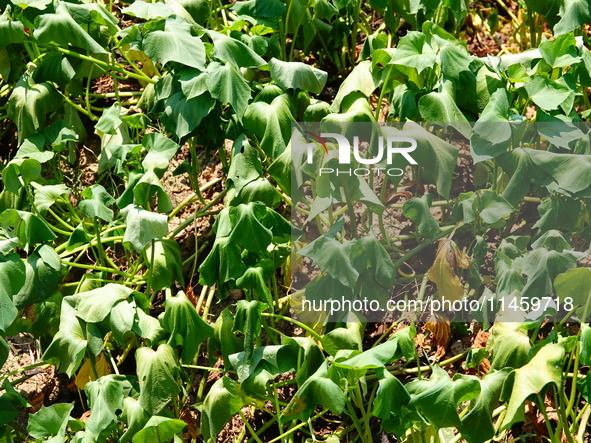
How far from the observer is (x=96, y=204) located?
2.32 metres

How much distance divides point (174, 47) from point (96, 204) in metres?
0.46

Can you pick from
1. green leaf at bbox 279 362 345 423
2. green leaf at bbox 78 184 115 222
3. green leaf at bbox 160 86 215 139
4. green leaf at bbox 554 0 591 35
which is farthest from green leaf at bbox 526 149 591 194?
green leaf at bbox 78 184 115 222

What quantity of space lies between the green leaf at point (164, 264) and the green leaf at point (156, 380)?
253 mm

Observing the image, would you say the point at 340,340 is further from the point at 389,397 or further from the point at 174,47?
the point at 174,47

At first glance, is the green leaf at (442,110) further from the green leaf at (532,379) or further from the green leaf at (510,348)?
the green leaf at (532,379)

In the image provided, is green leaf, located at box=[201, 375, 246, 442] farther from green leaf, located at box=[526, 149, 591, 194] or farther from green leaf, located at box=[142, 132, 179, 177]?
green leaf, located at box=[526, 149, 591, 194]

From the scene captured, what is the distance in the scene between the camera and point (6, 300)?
2.11 meters

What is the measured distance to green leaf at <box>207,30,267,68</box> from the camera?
2.35 meters

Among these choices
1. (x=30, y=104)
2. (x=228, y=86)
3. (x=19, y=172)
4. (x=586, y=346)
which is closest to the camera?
(x=586, y=346)

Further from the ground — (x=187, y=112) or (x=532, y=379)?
(x=187, y=112)

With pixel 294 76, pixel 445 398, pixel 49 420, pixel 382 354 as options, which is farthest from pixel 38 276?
pixel 445 398

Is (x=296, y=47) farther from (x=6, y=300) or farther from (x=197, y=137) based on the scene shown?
(x=6, y=300)

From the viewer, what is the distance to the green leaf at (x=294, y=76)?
2.39 m

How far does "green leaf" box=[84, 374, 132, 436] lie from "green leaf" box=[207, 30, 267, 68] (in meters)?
0.88
